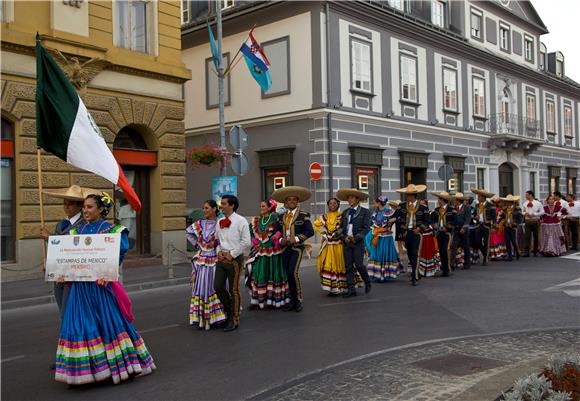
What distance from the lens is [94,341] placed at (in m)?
5.40

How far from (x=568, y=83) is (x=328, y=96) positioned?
23.3 metres

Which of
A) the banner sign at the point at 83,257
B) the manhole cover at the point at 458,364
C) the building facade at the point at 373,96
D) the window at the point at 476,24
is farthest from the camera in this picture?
the window at the point at 476,24

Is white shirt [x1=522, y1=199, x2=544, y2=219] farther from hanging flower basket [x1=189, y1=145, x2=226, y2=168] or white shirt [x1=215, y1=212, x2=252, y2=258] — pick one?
white shirt [x1=215, y1=212, x2=252, y2=258]

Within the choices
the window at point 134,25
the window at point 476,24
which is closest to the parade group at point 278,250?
the window at point 134,25

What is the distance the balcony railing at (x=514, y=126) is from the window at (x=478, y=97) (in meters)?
0.81

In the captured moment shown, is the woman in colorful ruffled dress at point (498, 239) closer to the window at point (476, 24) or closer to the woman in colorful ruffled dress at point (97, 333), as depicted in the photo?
the woman in colorful ruffled dress at point (97, 333)

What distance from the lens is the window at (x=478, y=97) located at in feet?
94.3

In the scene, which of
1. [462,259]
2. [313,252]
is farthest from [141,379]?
[313,252]

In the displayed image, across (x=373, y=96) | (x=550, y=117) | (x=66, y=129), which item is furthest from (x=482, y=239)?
(x=550, y=117)

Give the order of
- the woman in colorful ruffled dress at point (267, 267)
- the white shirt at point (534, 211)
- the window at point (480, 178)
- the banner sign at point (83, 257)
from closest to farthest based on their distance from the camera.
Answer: the banner sign at point (83, 257), the woman in colorful ruffled dress at point (267, 267), the white shirt at point (534, 211), the window at point (480, 178)

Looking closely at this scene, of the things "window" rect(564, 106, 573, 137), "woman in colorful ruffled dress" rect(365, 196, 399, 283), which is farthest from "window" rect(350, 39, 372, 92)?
"window" rect(564, 106, 573, 137)

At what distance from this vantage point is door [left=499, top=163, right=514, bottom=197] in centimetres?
3105

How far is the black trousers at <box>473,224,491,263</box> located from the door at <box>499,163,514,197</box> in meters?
15.5

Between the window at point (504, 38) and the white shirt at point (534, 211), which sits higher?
the window at point (504, 38)
